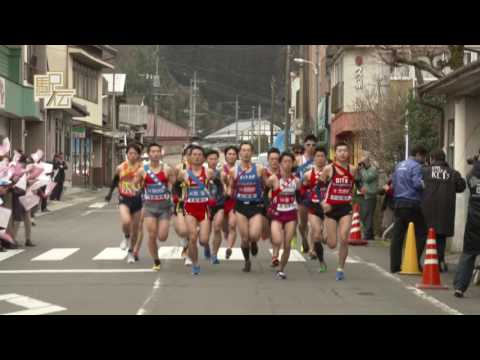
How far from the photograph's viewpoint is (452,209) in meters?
15.6

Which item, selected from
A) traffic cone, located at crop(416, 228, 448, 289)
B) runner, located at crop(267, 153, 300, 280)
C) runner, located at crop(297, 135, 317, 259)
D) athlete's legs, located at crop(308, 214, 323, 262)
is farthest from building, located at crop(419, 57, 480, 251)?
traffic cone, located at crop(416, 228, 448, 289)

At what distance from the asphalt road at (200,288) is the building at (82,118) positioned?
32.3 metres

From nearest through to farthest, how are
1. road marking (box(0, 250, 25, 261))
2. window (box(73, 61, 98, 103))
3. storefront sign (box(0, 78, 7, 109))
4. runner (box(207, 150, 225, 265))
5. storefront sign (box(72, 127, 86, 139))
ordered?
runner (box(207, 150, 225, 265)), road marking (box(0, 250, 25, 261)), storefront sign (box(0, 78, 7, 109)), storefront sign (box(72, 127, 86, 139)), window (box(73, 61, 98, 103))

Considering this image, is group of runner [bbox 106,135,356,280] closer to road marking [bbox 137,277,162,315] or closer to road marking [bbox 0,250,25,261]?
road marking [bbox 137,277,162,315]

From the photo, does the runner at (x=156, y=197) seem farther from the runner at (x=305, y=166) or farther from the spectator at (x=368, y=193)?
the spectator at (x=368, y=193)

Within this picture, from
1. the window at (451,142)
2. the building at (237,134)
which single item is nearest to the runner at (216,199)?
the window at (451,142)

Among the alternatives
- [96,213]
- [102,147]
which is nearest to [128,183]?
[96,213]

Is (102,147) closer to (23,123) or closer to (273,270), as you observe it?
(23,123)

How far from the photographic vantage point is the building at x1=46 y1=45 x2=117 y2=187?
5569cm

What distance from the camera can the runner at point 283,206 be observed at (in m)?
15.2

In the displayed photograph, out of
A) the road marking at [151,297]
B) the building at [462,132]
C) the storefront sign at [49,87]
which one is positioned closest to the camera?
the road marking at [151,297]

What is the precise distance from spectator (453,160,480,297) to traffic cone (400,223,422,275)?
2.62 metres
